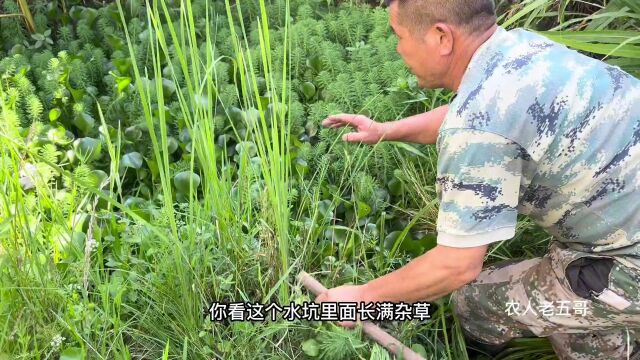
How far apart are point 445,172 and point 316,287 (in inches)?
22.3

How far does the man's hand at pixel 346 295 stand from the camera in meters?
1.73

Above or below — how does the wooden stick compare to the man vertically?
below

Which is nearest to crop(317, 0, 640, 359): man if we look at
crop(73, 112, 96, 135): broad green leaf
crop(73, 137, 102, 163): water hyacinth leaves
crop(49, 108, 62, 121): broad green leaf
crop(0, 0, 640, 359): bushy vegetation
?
crop(0, 0, 640, 359): bushy vegetation

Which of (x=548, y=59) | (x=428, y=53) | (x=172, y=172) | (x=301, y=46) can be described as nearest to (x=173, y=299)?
(x=172, y=172)

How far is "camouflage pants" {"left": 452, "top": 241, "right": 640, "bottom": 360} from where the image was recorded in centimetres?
173

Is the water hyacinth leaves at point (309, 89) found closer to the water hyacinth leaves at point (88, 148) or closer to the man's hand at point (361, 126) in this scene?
the man's hand at point (361, 126)

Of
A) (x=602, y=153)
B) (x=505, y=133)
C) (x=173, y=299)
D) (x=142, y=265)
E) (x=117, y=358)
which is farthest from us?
(x=142, y=265)

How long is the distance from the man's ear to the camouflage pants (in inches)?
24.3

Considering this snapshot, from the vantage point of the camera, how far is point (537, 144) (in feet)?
4.91

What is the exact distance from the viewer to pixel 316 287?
1.90 m

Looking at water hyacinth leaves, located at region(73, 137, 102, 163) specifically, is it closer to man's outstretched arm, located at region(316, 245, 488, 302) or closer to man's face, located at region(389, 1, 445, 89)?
man's outstretched arm, located at region(316, 245, 488, 302)

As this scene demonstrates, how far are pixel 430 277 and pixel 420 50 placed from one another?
0.49 m

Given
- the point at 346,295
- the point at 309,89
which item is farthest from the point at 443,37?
the point at 309,89

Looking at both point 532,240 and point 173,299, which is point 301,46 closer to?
point 532,240
